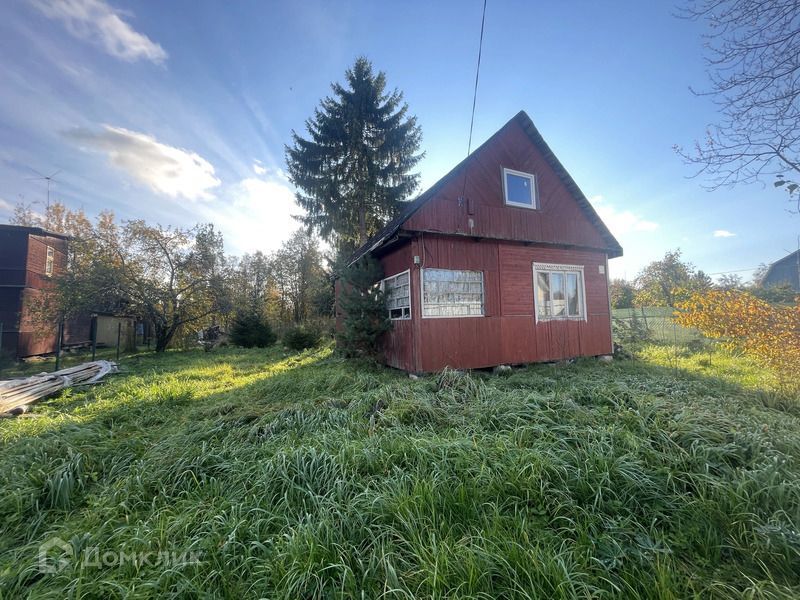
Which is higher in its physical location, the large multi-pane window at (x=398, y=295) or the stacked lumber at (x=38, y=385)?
the large multi-pane window at (x=398, y=295)

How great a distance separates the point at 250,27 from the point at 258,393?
8.65m

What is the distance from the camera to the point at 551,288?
8.43m

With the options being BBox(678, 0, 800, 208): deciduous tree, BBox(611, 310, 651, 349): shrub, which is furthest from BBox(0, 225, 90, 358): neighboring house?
BBox(611, 310, 651, 349): shrub

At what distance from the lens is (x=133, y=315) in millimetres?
13945

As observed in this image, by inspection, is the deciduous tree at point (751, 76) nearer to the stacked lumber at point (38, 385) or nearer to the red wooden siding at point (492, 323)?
the red wooden siding at point (492, 323)

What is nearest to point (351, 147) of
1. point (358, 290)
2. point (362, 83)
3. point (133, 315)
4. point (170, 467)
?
point (362, 83)

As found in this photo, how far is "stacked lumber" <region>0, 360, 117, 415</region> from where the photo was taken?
5.11 m

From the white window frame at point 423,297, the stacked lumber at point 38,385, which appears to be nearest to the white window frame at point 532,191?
the white window frame at point 423,297

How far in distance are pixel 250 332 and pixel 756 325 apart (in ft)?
58.6

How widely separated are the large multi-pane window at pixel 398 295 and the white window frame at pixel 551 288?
354 cm

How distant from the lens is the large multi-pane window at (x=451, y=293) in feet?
22.5

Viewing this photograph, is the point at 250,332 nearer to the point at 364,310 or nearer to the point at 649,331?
the point at 364,310

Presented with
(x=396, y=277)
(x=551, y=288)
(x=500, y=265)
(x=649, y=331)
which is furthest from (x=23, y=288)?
(x=649, y=331)

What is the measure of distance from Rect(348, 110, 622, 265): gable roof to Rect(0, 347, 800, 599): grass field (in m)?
4.55
